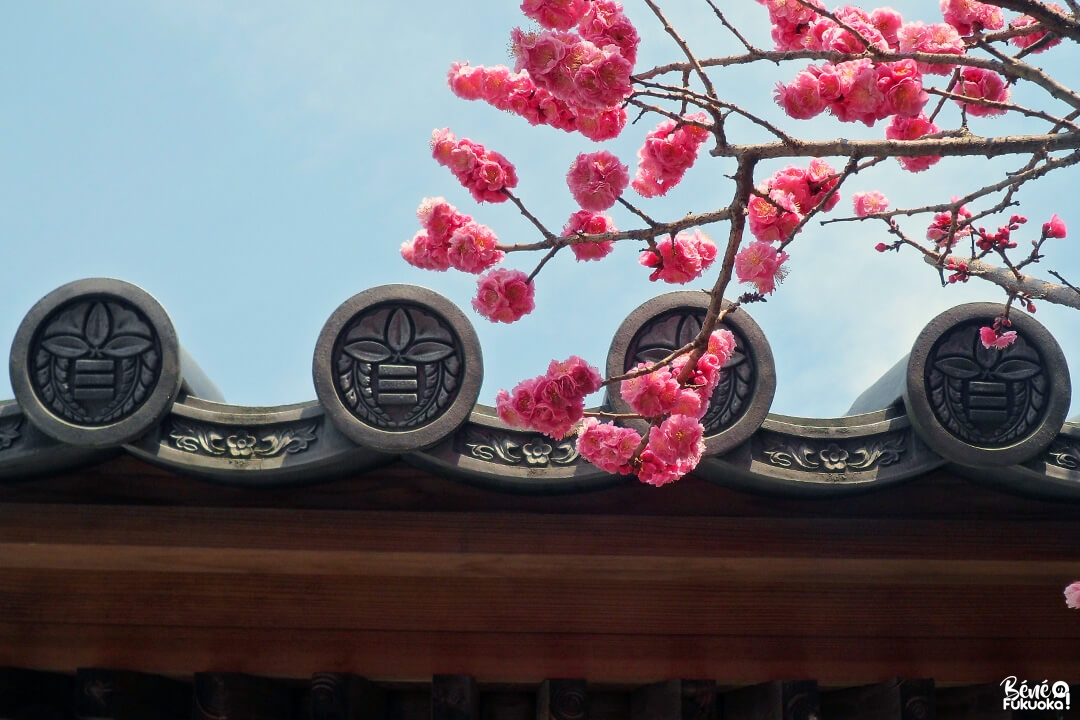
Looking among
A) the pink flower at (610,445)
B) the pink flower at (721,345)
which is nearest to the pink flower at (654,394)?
the pink flower at (610,445)

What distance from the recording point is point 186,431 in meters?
2.62

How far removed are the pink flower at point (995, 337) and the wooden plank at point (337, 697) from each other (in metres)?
1.90

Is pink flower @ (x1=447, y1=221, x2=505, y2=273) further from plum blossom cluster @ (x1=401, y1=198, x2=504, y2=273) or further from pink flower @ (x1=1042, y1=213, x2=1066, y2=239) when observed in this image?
pink flower @ (x1=1042, y1=213, x2=1066, y2=239)

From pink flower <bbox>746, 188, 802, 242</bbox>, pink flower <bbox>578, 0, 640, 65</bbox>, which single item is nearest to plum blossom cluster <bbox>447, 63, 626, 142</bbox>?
pink flower <bbox>578, 0, 640, 65</bbox>

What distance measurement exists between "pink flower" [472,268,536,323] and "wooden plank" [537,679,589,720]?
1.13m

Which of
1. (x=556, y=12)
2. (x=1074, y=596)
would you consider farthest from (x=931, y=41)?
(x=1074, y=596)

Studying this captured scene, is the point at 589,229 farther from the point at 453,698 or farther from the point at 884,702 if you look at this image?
the point at 884,702

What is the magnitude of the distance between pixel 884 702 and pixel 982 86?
1685 mm

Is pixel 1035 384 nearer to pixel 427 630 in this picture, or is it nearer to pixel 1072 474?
pixel 1072 474

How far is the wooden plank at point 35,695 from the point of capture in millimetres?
2896

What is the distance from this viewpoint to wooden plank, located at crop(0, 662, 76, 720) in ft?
9.50

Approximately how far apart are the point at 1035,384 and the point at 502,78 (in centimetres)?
153

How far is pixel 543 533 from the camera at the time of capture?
2742mm

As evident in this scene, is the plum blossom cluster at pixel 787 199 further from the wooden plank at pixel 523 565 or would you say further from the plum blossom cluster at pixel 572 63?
the wooden plank at pixel 523 565
